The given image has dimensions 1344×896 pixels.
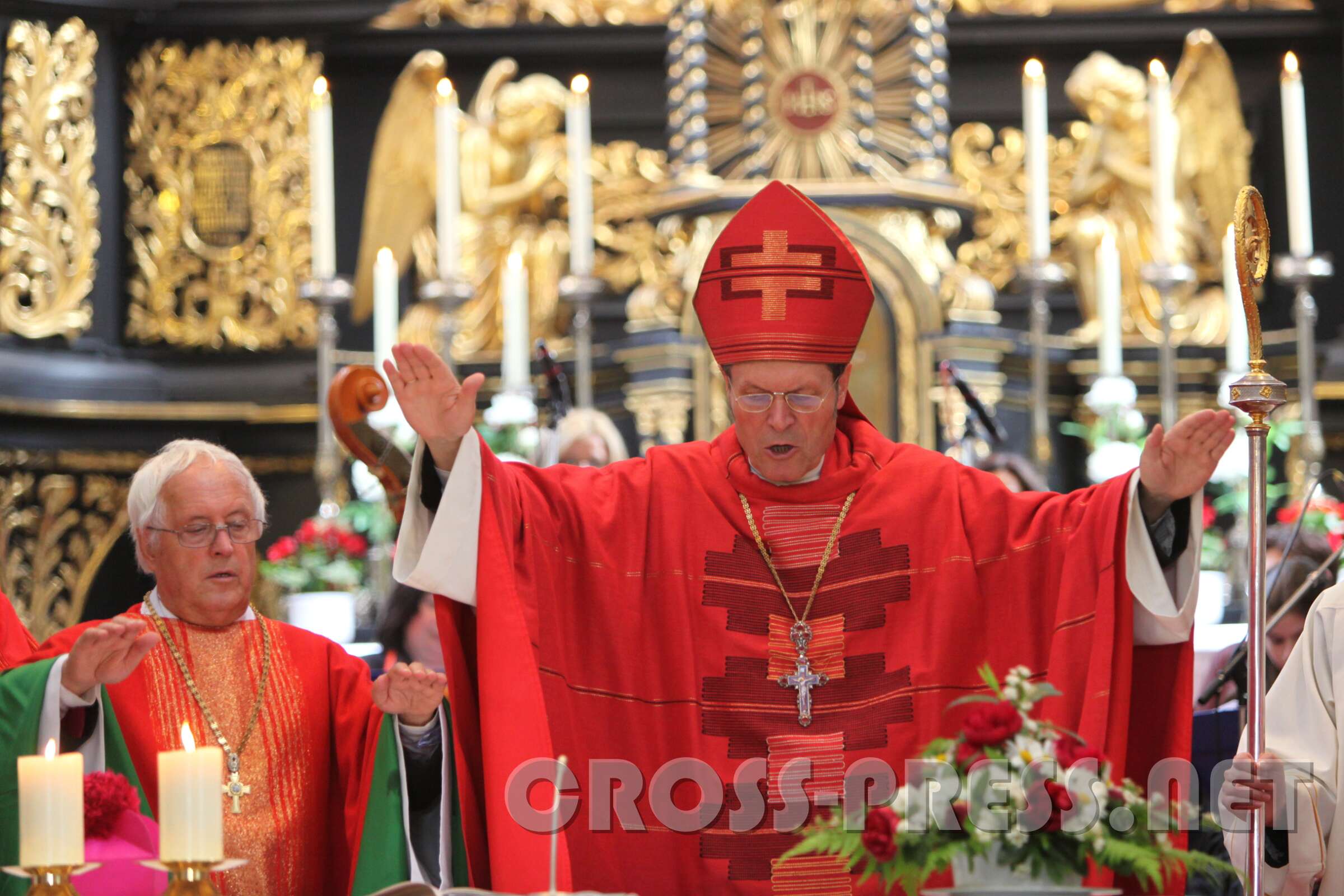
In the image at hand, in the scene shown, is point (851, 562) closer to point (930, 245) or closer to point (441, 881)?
point (441, 881)

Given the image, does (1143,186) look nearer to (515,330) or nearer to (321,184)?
(515,330)

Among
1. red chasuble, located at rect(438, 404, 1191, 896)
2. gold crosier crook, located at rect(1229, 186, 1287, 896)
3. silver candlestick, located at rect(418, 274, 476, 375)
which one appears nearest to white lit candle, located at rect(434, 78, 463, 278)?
silver candlestick, located at rect(418, 274, 476, 375)

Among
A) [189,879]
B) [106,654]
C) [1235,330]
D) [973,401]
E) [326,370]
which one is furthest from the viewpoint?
[326,370]

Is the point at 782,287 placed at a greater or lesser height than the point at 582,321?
lesser

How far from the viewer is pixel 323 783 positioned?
4.31m

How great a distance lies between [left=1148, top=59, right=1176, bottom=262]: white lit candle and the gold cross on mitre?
3335 mm

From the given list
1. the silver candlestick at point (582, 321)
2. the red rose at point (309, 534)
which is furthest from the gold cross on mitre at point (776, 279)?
the red rose at point (309, 534)

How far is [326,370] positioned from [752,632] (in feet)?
12.8

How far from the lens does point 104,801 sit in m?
3.46

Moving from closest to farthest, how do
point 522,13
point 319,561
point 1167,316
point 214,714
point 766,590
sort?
Result: point 214,714 → point 766,590 → point 319,561 → point 1167,316 → point 522,13

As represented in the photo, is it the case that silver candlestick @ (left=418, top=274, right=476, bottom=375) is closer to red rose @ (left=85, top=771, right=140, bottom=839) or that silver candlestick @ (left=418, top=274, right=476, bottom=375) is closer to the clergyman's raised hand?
the clergyman's raised hand

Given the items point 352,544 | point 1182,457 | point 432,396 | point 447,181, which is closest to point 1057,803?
point 1182,457

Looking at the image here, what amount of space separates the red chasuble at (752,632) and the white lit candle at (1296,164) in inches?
121

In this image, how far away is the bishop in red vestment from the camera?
4051mm
